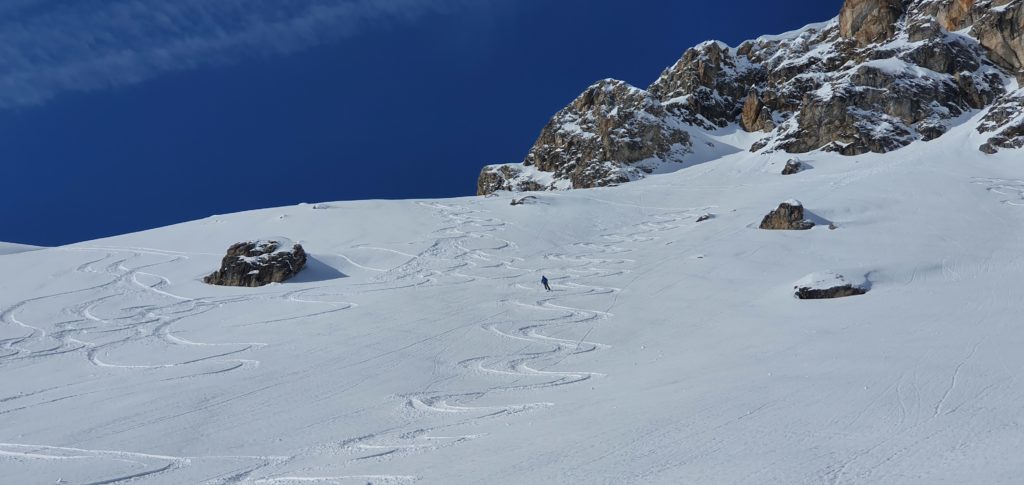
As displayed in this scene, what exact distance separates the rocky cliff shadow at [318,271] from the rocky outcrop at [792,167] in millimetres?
45392

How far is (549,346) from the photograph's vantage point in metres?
17.5

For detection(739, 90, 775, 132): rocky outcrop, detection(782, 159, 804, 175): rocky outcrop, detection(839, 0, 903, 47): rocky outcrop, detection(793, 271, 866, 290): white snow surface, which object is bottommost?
detection(793, 271, 866, 290): white snow surface

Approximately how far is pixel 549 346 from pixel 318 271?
1972 cm

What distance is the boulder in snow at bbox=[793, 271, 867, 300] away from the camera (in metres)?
20.7

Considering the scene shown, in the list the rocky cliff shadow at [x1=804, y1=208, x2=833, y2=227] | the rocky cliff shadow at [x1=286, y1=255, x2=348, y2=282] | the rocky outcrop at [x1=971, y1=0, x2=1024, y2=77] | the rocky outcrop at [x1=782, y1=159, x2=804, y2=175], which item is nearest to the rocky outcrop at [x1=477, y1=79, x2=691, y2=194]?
the rocky outcrop at [x1=782, y1=159, x2=804, y2=175]

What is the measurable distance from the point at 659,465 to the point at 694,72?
368 feet

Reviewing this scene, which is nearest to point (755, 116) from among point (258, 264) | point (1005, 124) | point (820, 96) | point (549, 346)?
point (820, 96)

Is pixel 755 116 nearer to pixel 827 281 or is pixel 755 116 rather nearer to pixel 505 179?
pixel 505 179

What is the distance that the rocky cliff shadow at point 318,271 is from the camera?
32578 millimetres

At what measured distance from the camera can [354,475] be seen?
9000mm

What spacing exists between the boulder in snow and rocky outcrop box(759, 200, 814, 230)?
40.9 feet

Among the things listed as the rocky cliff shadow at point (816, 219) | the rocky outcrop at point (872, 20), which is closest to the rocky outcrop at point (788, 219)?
the rocky cliff shadow at point (816, 219)

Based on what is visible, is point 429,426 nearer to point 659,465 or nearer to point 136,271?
point 659,465

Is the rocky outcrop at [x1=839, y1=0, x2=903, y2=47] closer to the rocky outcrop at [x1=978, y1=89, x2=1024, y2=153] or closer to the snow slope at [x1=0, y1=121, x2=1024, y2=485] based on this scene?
the rocky outcrop at [x1=978, y1=89, x2=1024, y2=153]
